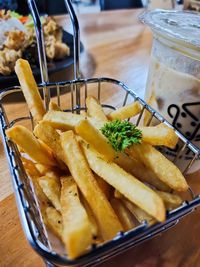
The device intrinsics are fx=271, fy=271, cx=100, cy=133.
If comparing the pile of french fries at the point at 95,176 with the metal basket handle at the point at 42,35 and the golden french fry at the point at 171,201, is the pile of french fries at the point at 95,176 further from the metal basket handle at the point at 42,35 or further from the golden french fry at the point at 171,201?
the metal basket handle at the point at 42,35

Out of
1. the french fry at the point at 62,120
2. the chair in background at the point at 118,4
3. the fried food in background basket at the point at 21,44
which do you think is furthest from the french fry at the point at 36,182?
the chair in background at the point at 118,4

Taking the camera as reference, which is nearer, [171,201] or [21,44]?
[171,201]

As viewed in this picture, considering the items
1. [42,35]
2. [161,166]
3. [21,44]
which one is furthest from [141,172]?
[21,44]

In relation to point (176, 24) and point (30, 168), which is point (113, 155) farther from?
point (176, 24)

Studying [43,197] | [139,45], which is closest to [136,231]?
[43,197]

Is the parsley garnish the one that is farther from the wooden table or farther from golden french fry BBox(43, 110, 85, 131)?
the wooden table

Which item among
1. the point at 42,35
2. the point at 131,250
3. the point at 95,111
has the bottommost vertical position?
the point at 131,250
